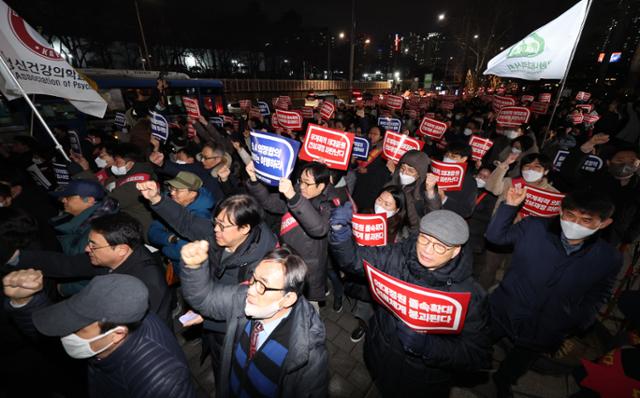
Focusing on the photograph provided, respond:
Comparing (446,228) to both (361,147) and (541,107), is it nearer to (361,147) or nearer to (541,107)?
(361,147)

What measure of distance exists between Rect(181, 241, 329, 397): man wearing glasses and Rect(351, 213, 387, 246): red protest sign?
39.6 inches

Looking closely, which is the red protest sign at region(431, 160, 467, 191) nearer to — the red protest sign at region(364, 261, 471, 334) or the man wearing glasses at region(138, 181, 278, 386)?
the red protest sign at region(364, 261, 471, 334)

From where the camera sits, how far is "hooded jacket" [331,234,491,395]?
2113mm

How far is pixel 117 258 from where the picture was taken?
98.0 inches

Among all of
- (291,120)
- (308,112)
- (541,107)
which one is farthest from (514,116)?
(308,112)

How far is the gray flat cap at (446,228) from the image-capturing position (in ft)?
6.70

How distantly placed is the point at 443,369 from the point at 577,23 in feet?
19.5

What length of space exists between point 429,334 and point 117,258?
2.76m

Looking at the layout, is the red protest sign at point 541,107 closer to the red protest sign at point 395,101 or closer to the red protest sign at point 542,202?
the red protest sign at point 395,101

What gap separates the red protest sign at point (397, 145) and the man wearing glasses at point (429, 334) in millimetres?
2762

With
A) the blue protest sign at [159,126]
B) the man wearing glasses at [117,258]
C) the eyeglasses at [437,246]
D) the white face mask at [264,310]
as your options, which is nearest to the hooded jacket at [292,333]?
the white face mask at [264,310]

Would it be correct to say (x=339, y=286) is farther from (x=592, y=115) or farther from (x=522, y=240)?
(x=592, y=115)

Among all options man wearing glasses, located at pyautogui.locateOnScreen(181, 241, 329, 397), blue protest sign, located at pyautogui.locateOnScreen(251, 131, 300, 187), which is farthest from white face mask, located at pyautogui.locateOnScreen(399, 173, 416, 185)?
man wearing glasses, located at pyautogui.locateOnScreen(181, 241, 329, 397)

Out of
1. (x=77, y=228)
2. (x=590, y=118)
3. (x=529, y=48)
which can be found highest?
(x=529, y=48)
